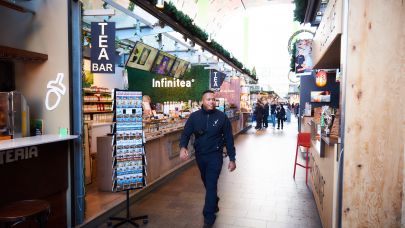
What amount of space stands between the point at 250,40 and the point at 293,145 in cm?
813

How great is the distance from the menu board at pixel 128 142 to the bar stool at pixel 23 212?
1470mm

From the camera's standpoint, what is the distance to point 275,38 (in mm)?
16922

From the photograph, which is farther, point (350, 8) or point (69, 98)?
point (69, 98)

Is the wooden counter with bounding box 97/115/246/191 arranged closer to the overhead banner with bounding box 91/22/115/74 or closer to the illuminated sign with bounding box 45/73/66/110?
the overhead banner with bounding box 91/22/115/74

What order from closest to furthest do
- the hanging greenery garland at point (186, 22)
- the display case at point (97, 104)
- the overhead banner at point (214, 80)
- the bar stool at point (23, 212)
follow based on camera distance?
1. the bar stool at point (23, 212)
2. the hanging greenery garland at point (186, 22)
3. the display case at point (97, 104)
4. the overhead banner at point (214, 80)

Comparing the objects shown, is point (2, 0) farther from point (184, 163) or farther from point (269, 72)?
point (269, 72)

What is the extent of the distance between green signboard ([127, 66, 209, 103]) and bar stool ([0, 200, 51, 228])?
1061cm

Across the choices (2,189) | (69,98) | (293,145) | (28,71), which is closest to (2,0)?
(28,71)

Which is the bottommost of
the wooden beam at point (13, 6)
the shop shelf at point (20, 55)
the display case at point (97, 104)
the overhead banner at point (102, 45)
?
the display case at point (97, 104)

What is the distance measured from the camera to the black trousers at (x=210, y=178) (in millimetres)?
3986

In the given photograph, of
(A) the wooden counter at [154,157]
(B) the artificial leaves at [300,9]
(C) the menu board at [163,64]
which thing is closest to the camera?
(B) the artificial leaves at [300,9]

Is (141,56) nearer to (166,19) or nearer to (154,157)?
(166,19)

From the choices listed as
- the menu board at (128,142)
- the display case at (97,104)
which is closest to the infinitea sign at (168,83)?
the display case at (97,104)

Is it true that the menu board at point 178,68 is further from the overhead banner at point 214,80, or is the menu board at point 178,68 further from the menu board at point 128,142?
the menu board at point 128,142
